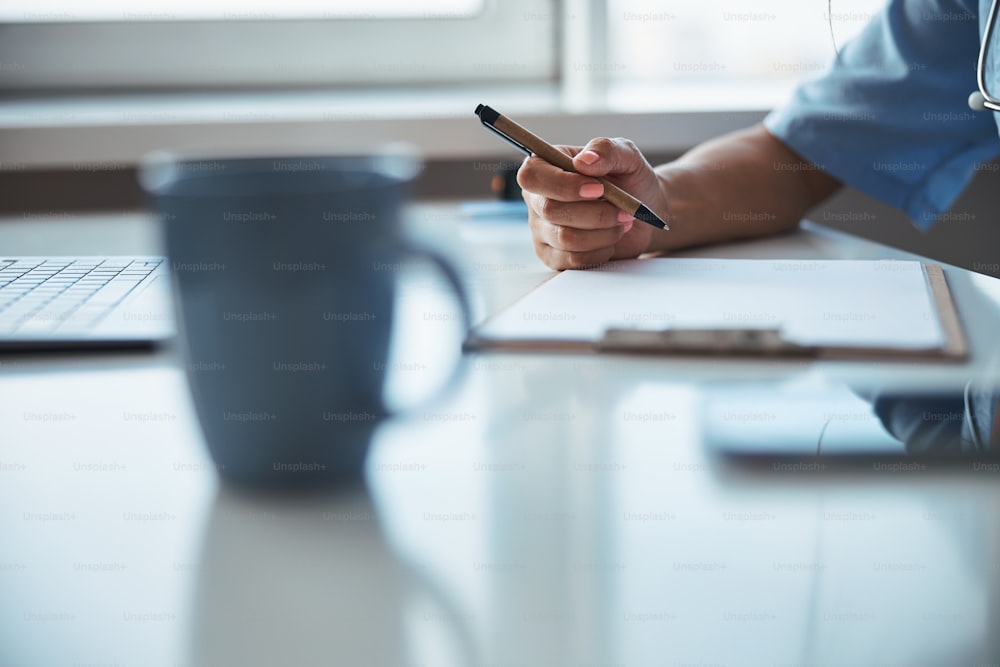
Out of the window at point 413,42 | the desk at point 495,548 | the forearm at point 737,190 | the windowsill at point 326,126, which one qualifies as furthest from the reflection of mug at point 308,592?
the window at point 413,42

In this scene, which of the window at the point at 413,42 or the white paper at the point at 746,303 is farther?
the window at the point at 413,42

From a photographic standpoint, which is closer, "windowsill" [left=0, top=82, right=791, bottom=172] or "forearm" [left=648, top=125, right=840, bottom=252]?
"forearm" [left=648, top=125, right=840, bottom=252]

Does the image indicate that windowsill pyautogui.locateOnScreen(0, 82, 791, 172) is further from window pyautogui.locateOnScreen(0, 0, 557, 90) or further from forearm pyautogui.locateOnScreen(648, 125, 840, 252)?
forearm pyautogui.locateOnScreen(648, 125, 840, 252)

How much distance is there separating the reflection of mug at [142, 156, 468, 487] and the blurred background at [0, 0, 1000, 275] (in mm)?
1018

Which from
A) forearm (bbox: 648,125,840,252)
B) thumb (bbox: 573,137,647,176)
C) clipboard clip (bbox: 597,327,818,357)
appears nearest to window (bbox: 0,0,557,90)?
forearm (bbox: 648,125,840,252)

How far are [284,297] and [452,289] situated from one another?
9 cm

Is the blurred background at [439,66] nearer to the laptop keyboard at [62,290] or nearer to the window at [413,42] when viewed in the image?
the window at [413,42]

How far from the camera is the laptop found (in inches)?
21.9

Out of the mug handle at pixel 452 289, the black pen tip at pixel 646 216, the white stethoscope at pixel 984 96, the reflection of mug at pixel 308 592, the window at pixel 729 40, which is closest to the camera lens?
the reflection of mug at pixel 308 592

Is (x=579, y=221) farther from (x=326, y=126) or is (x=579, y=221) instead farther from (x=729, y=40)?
(x=729, y=40)

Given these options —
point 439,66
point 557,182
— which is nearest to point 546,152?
point 557,182

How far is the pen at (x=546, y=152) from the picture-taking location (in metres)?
0.72

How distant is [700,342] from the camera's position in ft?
1.81

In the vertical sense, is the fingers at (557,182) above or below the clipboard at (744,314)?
above
